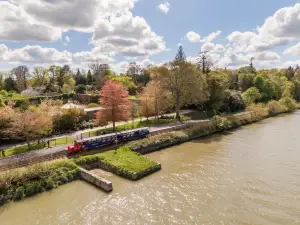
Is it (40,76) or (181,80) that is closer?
(181,80)

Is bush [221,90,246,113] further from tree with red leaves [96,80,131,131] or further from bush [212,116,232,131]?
tree with red leaves [96,80,131,131]

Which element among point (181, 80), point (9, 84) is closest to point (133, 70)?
point (9, 84)

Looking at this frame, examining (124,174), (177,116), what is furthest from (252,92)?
(124,174)

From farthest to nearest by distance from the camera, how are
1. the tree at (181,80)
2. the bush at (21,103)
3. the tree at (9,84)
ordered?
the tree at (9,84)
the tree at (181,80)
the bush at (21,103)

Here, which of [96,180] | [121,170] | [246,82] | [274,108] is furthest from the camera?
[246,82]

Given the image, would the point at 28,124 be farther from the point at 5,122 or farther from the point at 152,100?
the point at 152,100

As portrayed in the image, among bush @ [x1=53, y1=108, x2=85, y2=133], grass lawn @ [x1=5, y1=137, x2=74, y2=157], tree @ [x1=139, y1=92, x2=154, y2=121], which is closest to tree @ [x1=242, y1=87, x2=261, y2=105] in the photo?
tree @ [x1=139, y1=92, x2=154, y2=121]

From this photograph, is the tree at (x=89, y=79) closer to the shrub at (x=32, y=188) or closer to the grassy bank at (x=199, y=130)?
the grassy bank at (x=199, y=130)

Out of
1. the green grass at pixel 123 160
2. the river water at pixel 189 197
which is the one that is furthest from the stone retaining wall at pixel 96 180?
the green grass at pixel 123 160
